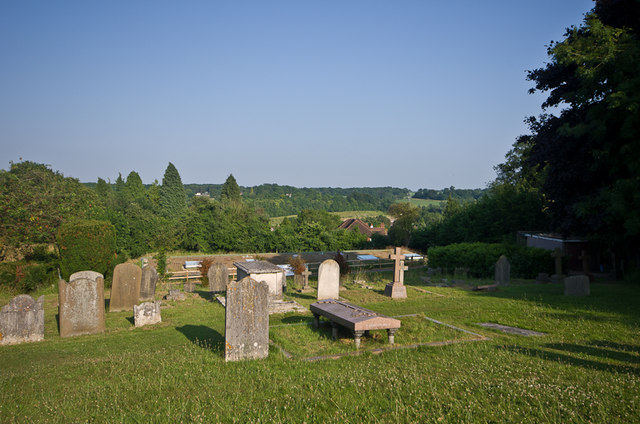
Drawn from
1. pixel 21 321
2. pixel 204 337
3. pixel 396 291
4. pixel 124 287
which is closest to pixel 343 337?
pixel 204 337

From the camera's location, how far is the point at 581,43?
49.2 feet

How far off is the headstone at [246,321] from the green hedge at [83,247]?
1400cm

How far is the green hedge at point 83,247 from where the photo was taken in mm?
19170

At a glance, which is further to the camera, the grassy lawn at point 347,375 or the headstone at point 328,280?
the headstone at point 328,280

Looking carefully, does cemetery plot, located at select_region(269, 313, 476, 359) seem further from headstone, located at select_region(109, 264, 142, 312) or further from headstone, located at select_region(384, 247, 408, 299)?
headstone, located at select_region(109, 264, 142, 312)

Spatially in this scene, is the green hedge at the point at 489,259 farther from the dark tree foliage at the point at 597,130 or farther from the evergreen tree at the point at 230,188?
the evergreen tree at the point at 230,188

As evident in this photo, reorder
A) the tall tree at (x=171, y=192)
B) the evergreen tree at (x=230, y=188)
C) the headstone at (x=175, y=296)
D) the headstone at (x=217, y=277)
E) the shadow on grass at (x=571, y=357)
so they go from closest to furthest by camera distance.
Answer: the shadow on grass at (x=571, y=357)
the headstone at (x=175, y=296)
the headstone at (x=217, y=277)
the evergreen tree at (x=230, y=188)
the tall tree at (x=171, y=192)

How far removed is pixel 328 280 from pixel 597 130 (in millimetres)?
10405

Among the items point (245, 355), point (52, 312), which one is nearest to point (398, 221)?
point (52, 312)

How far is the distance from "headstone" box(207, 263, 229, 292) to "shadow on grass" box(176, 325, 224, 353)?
5.92 m

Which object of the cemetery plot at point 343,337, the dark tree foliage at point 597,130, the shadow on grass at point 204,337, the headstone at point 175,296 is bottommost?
the headstone at point 175,296

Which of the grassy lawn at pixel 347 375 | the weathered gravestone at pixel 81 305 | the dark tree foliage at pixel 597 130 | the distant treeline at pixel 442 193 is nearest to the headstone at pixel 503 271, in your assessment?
the dark tree foliage at pixel 597 130

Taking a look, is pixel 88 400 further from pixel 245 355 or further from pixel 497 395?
pixel 497 395

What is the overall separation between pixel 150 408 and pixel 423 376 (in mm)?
3779
